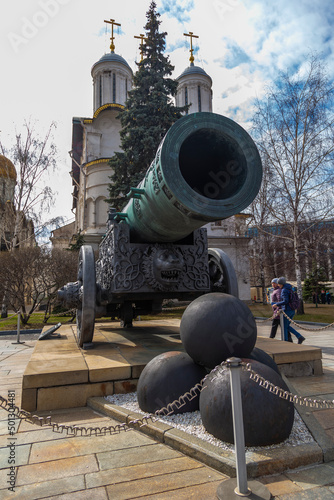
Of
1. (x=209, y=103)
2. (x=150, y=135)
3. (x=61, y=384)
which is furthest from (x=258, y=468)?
(x=209, y=103)

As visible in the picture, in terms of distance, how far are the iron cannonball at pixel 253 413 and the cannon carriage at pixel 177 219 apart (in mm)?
1534

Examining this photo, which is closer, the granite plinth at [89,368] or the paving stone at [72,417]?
the paving stone at [72,417]

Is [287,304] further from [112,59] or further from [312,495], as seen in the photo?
[112,59]

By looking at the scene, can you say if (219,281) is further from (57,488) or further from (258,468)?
(57,488)

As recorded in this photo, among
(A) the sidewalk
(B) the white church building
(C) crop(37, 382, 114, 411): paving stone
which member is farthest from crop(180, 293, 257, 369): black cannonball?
(B) the white church building

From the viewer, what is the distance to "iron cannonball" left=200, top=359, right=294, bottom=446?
2.27m

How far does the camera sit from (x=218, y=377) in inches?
98.7

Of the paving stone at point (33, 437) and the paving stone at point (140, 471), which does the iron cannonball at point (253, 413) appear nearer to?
the paving stone at point (140, 471)

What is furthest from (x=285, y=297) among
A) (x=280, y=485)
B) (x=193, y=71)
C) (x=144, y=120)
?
(x=193, y=71)

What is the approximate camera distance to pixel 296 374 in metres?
4.36

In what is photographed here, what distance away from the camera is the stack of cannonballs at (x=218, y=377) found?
229cm

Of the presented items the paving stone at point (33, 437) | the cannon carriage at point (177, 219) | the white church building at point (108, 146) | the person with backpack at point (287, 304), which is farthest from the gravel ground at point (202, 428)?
the white church building at point (108, 146)

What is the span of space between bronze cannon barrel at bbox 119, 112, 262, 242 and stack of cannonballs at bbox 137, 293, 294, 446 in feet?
2.91

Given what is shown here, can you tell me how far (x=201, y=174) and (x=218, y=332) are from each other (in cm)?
183
